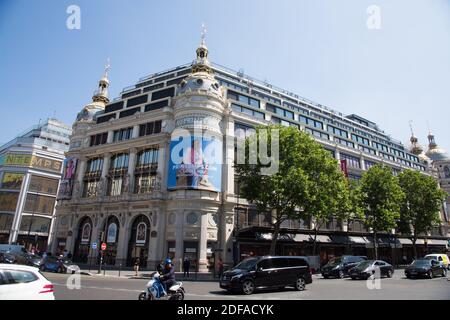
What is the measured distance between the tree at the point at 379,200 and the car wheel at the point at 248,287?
28.7 m

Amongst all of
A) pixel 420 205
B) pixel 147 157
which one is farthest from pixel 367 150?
pixel 147 157

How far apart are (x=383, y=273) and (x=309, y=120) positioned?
31.6 m

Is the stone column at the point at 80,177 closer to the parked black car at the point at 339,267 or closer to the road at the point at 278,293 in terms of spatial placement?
the road at the point at 278,293

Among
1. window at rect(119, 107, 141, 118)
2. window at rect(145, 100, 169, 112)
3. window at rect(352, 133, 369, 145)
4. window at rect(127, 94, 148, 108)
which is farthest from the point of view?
window at rect(352, 133, 369, 145)

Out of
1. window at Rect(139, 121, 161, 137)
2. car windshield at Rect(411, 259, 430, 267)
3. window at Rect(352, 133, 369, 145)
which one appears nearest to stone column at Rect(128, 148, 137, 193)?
window at Rect(139, 121, 161, 137)

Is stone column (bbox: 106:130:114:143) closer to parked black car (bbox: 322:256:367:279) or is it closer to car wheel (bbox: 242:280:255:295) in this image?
parked black car (bbox: 322:256:367:279)

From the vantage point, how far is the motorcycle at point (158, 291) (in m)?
11.6

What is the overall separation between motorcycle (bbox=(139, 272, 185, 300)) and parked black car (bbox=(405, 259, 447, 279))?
22241 millimetres

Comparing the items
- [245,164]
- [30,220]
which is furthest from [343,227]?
[30,220]

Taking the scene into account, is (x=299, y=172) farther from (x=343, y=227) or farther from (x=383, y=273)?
(x=343, y=227)

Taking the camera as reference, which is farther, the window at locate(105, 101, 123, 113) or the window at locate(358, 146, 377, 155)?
the window at locate(358, 146, 377, 155)

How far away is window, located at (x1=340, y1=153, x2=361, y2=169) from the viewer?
2066 inches

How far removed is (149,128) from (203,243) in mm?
18003

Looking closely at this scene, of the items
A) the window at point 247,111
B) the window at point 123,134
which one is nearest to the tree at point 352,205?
the window at point 247,111
